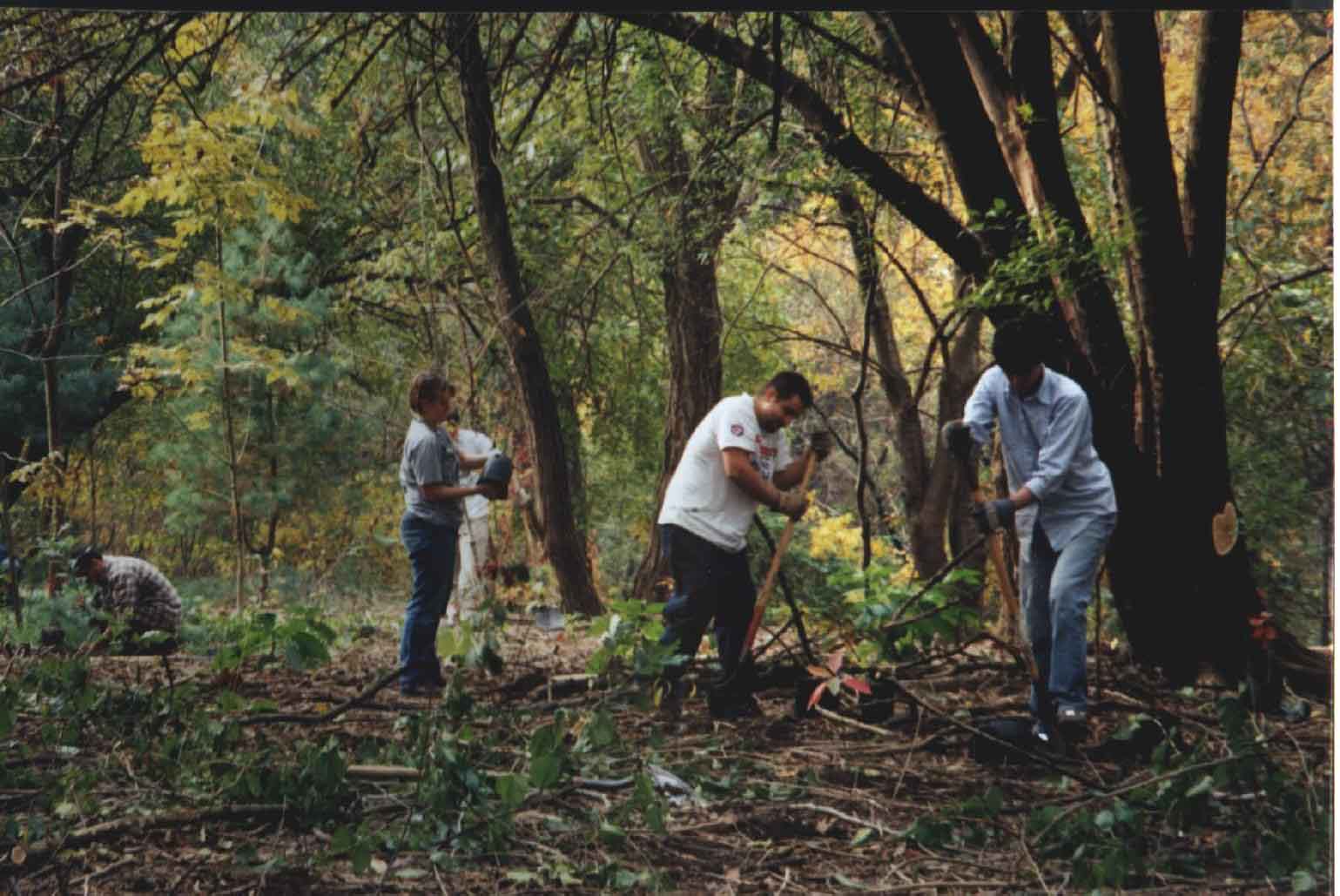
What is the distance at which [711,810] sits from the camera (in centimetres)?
347

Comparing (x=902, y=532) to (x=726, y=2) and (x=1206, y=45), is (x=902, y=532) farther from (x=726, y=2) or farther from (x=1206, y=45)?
(x=726, y=2)

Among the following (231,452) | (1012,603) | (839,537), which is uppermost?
(231,452)

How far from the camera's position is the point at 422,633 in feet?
14.5

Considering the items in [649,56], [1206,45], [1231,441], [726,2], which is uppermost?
[649,56]

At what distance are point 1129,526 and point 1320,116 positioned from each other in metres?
2.30

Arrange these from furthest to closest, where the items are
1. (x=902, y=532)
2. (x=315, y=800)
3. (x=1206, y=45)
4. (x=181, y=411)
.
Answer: (x=902, y=532) < (x=181, y=411) < (x=1206, y=45) < (x=315, y=800)

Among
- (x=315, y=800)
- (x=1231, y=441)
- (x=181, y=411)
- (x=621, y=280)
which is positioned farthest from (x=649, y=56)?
(x=315, y=800)

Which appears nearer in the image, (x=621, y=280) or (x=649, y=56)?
(x=649, y=56)

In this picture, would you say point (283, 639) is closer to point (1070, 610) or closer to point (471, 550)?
point (471, 550)

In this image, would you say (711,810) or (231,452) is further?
(231,452)

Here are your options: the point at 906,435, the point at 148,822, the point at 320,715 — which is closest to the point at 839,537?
the point at 906,435

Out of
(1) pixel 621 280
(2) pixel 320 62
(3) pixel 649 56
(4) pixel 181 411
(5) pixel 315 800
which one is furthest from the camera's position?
(1) pixel 621 280

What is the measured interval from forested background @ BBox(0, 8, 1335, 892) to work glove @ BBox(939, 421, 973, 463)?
635 mm

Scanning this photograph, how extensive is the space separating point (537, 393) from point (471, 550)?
1722mm
